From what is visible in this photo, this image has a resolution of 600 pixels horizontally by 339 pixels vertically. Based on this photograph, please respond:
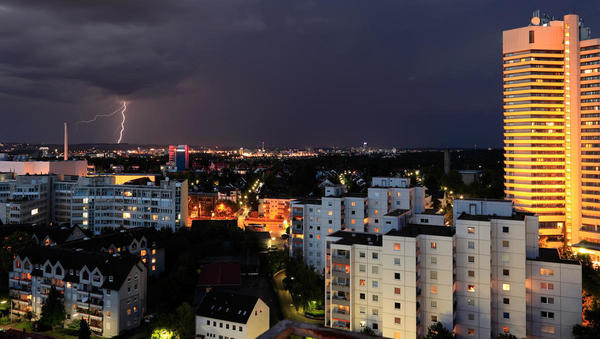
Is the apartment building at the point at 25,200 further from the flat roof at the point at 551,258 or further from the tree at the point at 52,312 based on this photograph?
the flat roof at the point at 551,258

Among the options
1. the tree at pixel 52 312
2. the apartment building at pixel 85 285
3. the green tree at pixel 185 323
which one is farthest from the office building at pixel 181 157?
the green tree at pixel 185 323

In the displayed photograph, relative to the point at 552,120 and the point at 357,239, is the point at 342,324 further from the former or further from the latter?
the point at 552,120

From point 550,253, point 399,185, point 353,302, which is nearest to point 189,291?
point 353,302

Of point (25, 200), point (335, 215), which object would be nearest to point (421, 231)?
point (335, 215)

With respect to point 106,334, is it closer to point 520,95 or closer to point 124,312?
point 124,312

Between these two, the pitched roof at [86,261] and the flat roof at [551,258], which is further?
the pitched roof at [86,261]

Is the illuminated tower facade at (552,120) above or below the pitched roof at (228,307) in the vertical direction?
above
